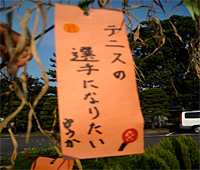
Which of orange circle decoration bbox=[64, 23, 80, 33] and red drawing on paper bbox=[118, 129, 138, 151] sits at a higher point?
orange circle decoration bbox=[64, 23, 80, 33]

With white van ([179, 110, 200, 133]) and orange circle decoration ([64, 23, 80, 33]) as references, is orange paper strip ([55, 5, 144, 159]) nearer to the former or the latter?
orange circle decoration ([64, 23, 80, 33])

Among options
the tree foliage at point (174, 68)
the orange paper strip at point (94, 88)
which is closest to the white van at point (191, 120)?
the tree foliage at point (174, 68)

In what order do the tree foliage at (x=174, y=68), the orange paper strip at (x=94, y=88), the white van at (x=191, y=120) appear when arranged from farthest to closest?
the tree foliage at (x=174, y=68)
the white van at (x=191, y=120)
the orange paper strip at (x=94, y=88)

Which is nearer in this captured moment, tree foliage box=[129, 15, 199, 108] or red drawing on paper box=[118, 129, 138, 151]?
red drawing on paper box=[118, 129, 138, 151]

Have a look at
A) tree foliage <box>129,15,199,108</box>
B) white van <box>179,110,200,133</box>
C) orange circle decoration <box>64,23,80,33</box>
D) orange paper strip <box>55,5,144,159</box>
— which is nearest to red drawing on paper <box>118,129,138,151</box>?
orange paper strip <box>55,5,144,159</box>

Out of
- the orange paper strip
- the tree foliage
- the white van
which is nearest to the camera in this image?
the orange paper strip

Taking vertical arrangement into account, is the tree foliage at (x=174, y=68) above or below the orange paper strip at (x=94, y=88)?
above

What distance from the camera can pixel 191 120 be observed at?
396 inches

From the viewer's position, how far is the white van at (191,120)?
9.88 metres

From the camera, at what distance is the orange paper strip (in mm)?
631

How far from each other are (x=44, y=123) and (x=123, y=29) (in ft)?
44.7

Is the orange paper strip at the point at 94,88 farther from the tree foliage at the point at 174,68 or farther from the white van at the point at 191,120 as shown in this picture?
the tree foliage at the point at 174,68

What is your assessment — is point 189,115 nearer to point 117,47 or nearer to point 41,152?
point 41,152

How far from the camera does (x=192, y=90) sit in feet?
38.6
